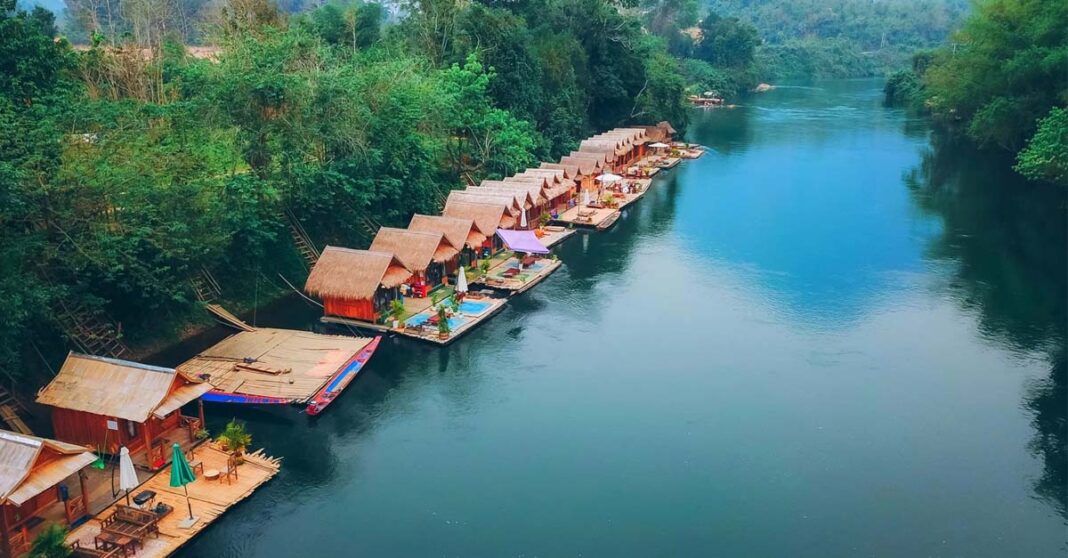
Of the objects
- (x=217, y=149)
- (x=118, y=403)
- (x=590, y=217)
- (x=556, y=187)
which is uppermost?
(x=217, y=149)

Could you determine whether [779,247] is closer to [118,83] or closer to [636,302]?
[636,302]

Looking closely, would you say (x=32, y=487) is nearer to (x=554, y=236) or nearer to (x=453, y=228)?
(x=453, y=228)

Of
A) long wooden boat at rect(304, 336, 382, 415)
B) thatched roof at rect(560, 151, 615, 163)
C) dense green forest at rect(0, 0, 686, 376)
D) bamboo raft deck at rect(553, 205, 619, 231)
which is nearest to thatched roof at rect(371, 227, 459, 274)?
dense green forest at rect(0, 0, 686, 376)

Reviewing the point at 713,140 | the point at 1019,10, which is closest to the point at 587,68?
the point at 713,140

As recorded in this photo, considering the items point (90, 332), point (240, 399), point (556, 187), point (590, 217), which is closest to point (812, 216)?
point (590, 217)

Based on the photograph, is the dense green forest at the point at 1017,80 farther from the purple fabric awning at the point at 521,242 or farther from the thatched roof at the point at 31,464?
the thatched roof at the point at 31,464

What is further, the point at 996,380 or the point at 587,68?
the point at 587,68
